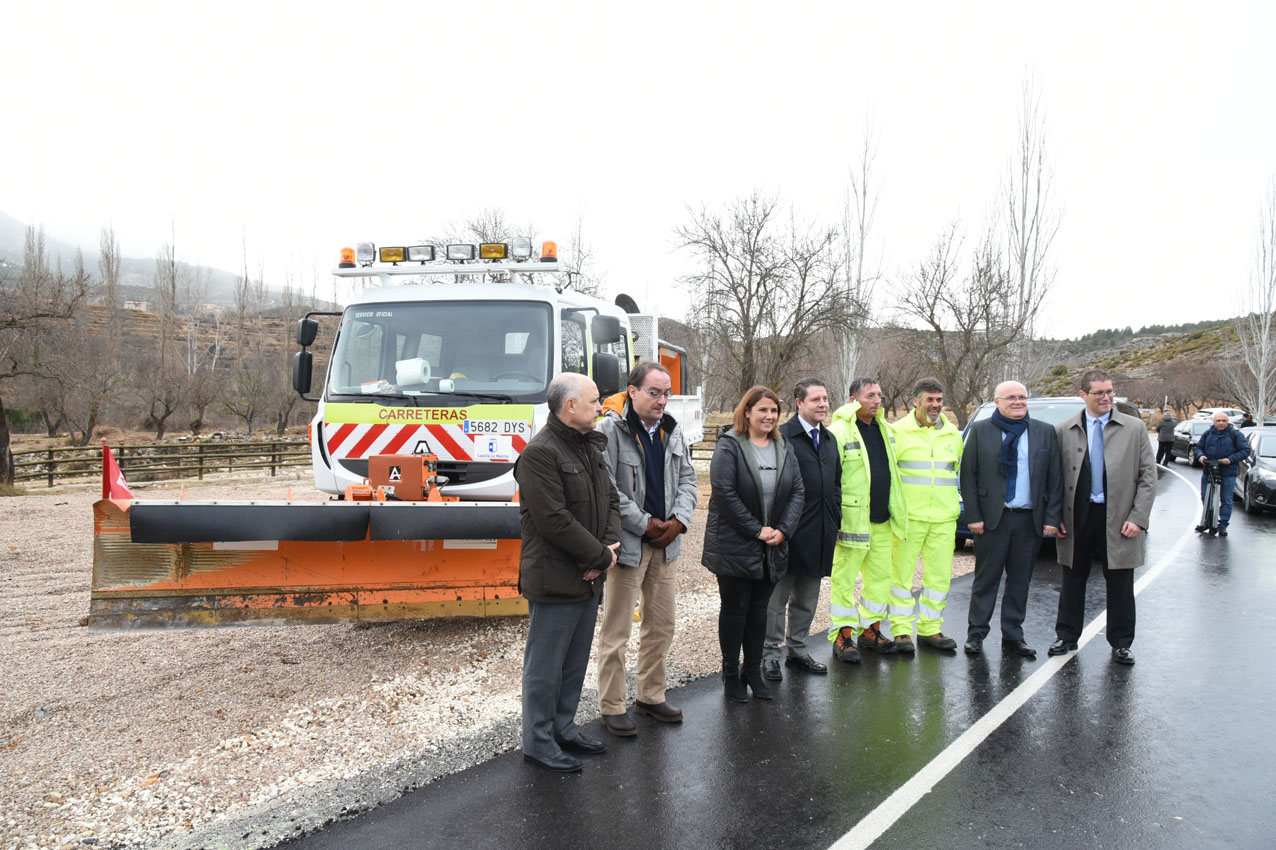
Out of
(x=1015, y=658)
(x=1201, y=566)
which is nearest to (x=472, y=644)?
(x=1015, y=658)

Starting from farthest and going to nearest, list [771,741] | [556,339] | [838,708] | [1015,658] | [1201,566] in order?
[1201,566], [556,339], [1015,658], [838,708], [771,741]

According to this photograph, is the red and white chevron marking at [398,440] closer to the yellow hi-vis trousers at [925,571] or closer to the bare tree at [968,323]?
the yellow hi-vis trousers at [925,571]

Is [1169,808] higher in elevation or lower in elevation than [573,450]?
lower

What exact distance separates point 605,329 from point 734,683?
2978mm

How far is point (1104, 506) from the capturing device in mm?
5406

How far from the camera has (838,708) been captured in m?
4.45

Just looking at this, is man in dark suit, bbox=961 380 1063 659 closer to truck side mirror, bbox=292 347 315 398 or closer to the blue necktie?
the blue necktie

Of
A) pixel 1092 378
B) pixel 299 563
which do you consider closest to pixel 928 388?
pixel 1092 378

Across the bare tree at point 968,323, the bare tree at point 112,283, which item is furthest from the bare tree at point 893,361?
the bare tree at point 112,283

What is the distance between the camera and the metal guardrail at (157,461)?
18922 mm

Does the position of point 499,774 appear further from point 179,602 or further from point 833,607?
point 833,607

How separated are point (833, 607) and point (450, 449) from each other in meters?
3.04

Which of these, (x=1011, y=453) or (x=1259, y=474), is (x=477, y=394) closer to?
(x=1011, y=453)

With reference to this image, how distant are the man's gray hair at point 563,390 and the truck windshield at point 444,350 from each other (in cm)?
224
